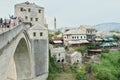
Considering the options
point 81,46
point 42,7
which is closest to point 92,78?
point 42,7

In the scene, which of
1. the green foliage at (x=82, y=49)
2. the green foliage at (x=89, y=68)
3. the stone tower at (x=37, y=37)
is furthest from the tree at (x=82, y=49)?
the stone tower at (x=37, y=37)

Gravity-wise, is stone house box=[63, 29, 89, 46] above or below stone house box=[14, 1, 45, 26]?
below

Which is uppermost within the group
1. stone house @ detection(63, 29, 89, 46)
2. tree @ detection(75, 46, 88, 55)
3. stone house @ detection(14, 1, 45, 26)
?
stone house @ detection(14, 1, 45, 26)

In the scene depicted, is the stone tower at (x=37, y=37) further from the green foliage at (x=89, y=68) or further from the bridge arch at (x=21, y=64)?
the green foliage at (x=89, y=68)

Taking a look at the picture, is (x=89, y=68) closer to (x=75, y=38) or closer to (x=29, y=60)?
(x=29, y=60)

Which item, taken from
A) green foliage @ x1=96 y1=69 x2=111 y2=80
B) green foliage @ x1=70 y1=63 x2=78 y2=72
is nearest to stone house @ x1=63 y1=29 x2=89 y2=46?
green foliage @ x1=70 y1=63 x2=78 y2=72

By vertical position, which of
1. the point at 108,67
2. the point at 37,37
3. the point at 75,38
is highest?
the point at 37,37

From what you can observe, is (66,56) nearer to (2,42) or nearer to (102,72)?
(102,72)

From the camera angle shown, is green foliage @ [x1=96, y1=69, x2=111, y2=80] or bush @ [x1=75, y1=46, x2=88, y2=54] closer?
green foliage @ [x1=96, y1=69, x2=111, y2=80]

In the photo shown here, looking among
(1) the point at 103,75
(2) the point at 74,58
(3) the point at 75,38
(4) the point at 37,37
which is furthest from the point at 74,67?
(3) the point at 75,38

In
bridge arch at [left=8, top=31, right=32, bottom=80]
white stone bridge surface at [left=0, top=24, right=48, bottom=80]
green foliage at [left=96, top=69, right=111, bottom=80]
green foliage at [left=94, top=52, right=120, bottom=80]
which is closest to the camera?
white stone bridge surface at [left=0, top=24, right=48, bottom=80]

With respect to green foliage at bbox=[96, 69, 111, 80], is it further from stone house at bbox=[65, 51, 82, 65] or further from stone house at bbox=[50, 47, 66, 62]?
stone house at bbox=[50, 47, 66, 62]

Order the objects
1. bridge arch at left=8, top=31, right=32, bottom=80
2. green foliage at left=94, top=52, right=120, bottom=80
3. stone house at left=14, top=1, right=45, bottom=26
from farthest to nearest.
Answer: stone house at left=14, top=1, right=45, bottom=26 → green foliage at left=94, top=52, right=120, bottom=80 → bridge arch at left=8, top=31, right=32, bottom=80

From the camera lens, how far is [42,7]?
36.5m
